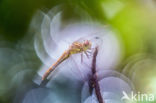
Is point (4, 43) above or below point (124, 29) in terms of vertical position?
below

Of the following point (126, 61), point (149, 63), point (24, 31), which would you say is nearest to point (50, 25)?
point (24, 31)

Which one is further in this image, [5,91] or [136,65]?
[136,65]

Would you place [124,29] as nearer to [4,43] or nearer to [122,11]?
[122,11]

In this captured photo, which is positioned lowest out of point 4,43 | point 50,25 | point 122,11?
point 4,43

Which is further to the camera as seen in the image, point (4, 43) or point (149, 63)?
point (149, 63)

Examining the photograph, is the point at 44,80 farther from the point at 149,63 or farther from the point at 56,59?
the point at 149,63

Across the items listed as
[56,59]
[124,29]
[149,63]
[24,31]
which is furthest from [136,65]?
[24,31]

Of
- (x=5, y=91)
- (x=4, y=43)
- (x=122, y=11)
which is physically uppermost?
(x=122, y=11)
